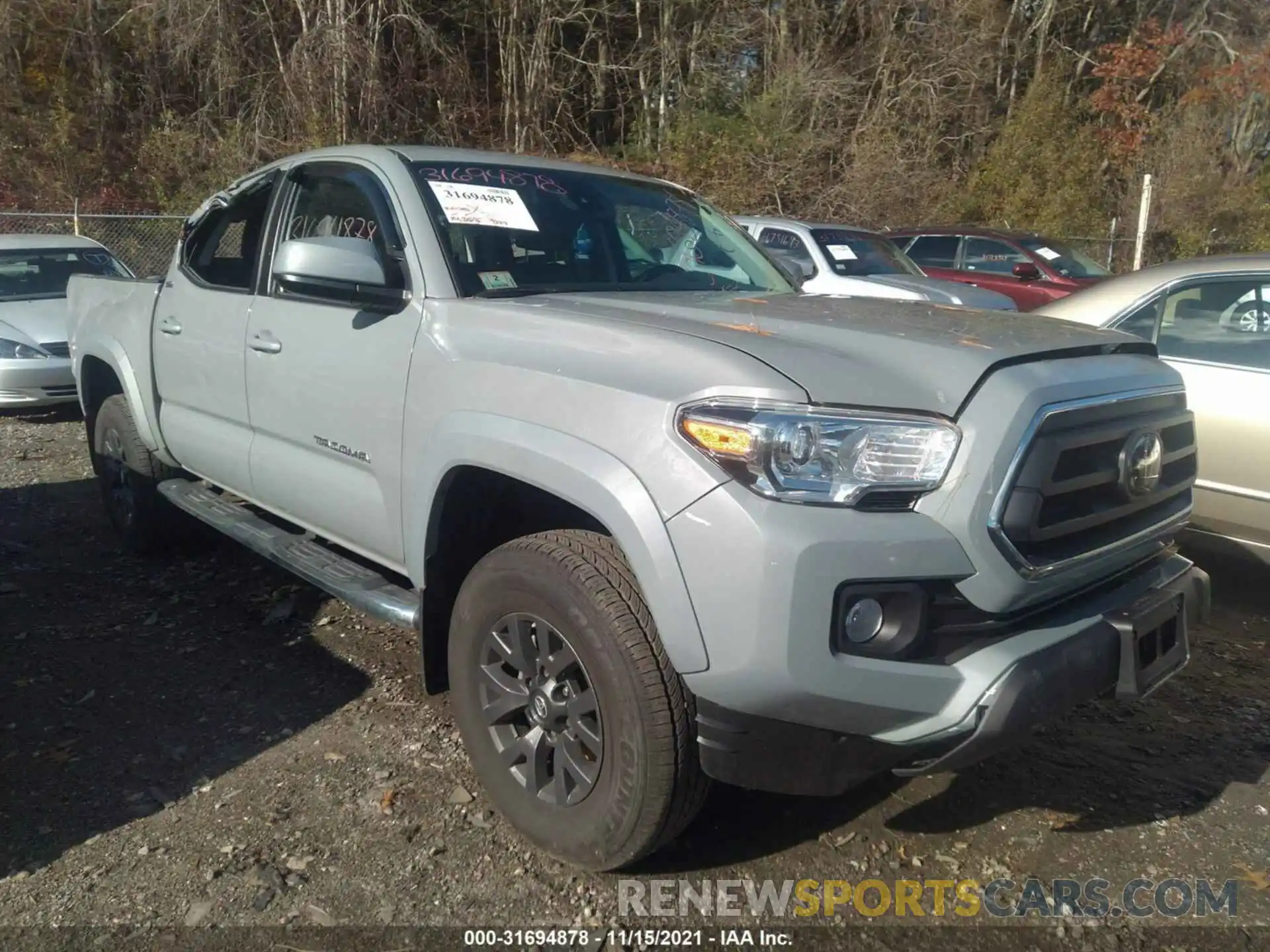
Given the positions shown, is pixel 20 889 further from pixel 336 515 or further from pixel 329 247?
pixel 329 247

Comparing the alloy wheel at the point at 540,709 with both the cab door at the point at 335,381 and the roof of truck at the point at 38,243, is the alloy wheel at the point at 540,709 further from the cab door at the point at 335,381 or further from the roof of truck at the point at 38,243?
the roof of truck at the point at 38,243

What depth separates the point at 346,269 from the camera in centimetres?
325

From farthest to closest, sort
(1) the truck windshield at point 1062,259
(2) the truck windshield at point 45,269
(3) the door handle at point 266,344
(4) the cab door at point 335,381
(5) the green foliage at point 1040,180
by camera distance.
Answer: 1. (5) the green foliage at point 1040,180
2. (1) the truck windshield at point 1062,259
3. (2) the truck windshield at point 45,269
4. (3) the door handle at point 266,344
5. (4) the cab door at point 335,381

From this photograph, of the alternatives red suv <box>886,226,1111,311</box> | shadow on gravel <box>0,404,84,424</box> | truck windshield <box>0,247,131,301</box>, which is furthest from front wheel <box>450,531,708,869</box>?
red suv <box>886,226,1111,311</box>

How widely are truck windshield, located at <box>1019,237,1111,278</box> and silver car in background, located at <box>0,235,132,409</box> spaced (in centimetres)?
1031

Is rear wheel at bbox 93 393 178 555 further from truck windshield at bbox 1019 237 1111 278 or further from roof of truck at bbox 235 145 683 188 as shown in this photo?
truck windshield at bbox 1019 237 1111 278

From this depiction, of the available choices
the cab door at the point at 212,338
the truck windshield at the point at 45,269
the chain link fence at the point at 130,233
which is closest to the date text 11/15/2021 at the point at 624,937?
the cab door at the point at 212,338

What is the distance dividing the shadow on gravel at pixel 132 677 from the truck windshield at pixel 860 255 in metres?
6.89

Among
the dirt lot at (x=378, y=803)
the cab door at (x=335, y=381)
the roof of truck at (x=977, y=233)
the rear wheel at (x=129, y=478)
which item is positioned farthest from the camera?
the roof of truck at (x=977, y=233)

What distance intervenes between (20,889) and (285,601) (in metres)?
2.21

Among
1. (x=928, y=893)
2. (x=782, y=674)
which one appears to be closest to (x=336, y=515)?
(x=782, y=674)

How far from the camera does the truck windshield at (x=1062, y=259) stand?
1291 centimetres

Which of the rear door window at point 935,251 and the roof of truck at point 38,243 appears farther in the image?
the rear door window at point 935,251

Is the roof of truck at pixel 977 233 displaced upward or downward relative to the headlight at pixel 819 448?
upward
